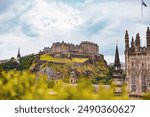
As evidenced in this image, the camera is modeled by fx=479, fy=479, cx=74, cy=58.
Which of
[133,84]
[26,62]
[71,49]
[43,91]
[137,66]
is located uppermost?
[71,49]

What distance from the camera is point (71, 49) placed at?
168m

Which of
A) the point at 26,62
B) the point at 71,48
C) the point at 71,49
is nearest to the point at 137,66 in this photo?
the point at 26,62

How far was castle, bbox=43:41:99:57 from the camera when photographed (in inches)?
6457

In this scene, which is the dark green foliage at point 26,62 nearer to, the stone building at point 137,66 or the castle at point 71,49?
the castle at point 71,49

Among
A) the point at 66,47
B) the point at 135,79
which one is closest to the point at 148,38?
the point at 135,79

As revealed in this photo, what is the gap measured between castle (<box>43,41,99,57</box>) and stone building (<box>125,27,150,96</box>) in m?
101

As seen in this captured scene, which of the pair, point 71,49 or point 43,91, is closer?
point 43,91

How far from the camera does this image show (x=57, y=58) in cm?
15650

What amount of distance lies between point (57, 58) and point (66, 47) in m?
13.3

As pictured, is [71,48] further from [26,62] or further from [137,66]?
[137,66]

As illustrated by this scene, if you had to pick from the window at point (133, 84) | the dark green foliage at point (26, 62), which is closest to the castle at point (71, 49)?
the dark green foliage at point (26, 62)

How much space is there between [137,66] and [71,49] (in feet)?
359

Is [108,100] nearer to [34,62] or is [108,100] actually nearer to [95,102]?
[95,102]

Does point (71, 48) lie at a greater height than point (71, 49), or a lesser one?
greater
